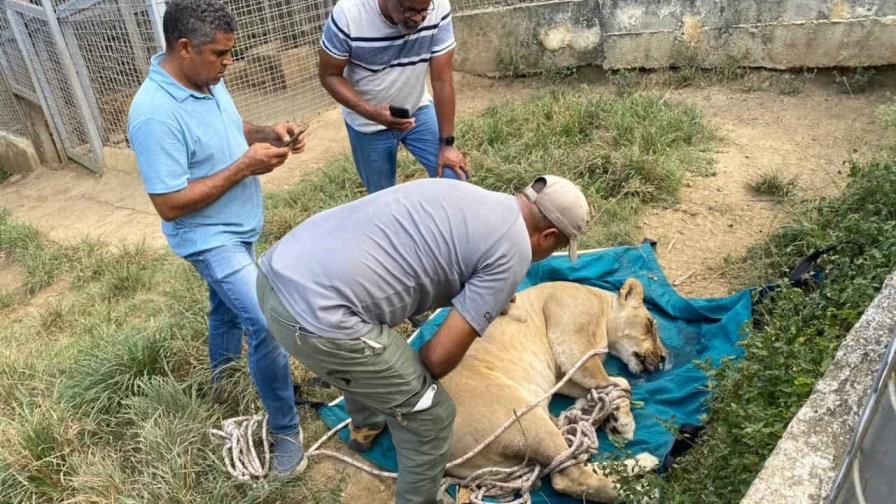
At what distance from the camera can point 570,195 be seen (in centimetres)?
285

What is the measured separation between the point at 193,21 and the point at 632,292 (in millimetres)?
2944

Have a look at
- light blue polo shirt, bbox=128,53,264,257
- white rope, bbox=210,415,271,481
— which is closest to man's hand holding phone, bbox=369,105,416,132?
light blue polo shirt, bbox=128,53,264,257

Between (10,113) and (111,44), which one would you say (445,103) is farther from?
(10,113)

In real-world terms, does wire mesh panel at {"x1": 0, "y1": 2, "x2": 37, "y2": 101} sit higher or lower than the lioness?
higher

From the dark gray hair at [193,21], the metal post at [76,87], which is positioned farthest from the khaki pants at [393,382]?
the metal post at [76,87]

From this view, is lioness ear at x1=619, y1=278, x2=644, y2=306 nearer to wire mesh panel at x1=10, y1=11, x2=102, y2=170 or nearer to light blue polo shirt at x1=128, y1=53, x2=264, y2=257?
light blue polo shirt at x1=128, y1=53, x2=264, y2=257

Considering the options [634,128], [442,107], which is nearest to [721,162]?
[634,128]

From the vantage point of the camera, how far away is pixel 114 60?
8.11 metres

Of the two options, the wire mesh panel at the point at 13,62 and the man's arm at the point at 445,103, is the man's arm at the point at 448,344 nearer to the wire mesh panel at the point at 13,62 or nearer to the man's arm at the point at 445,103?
the man's arm at the point at 445,103

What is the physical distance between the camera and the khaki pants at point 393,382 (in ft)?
9.34

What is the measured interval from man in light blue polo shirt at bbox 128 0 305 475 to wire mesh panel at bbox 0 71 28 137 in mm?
7506

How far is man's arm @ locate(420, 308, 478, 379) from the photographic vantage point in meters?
2.82

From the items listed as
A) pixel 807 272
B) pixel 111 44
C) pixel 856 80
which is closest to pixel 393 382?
pixel 807 272

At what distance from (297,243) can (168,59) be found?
1186mm
